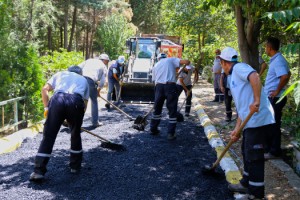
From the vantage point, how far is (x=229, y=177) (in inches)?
182

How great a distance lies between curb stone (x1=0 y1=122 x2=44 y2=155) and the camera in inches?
230

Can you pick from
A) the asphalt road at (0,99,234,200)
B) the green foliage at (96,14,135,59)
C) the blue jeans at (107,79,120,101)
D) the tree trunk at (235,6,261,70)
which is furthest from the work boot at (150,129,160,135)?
the green foliage at (96,14,135,59)

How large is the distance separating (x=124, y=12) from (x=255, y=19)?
25.3 meters

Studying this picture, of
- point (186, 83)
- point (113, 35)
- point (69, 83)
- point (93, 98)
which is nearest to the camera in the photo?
point (69, 83)

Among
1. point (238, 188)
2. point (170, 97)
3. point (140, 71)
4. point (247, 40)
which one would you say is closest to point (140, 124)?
point (170, 97)

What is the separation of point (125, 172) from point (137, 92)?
7345 mm

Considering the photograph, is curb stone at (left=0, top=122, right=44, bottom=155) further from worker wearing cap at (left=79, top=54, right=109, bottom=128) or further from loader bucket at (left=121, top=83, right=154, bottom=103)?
loader bucket at (left=121, top=83, right=154, bottom=103)

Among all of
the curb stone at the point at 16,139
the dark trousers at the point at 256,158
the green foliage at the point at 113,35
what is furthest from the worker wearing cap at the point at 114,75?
the green foliage at the point at 113,35

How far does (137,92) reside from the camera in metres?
12.2

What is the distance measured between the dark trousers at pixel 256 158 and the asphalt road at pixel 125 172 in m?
0.51

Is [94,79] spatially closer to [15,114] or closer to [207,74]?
[15,114]

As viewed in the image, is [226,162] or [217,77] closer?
[226,162]

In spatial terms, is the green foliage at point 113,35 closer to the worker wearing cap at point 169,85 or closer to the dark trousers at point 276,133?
the worker wearing cap at point 169,85

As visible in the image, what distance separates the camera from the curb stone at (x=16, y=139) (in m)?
5.84
